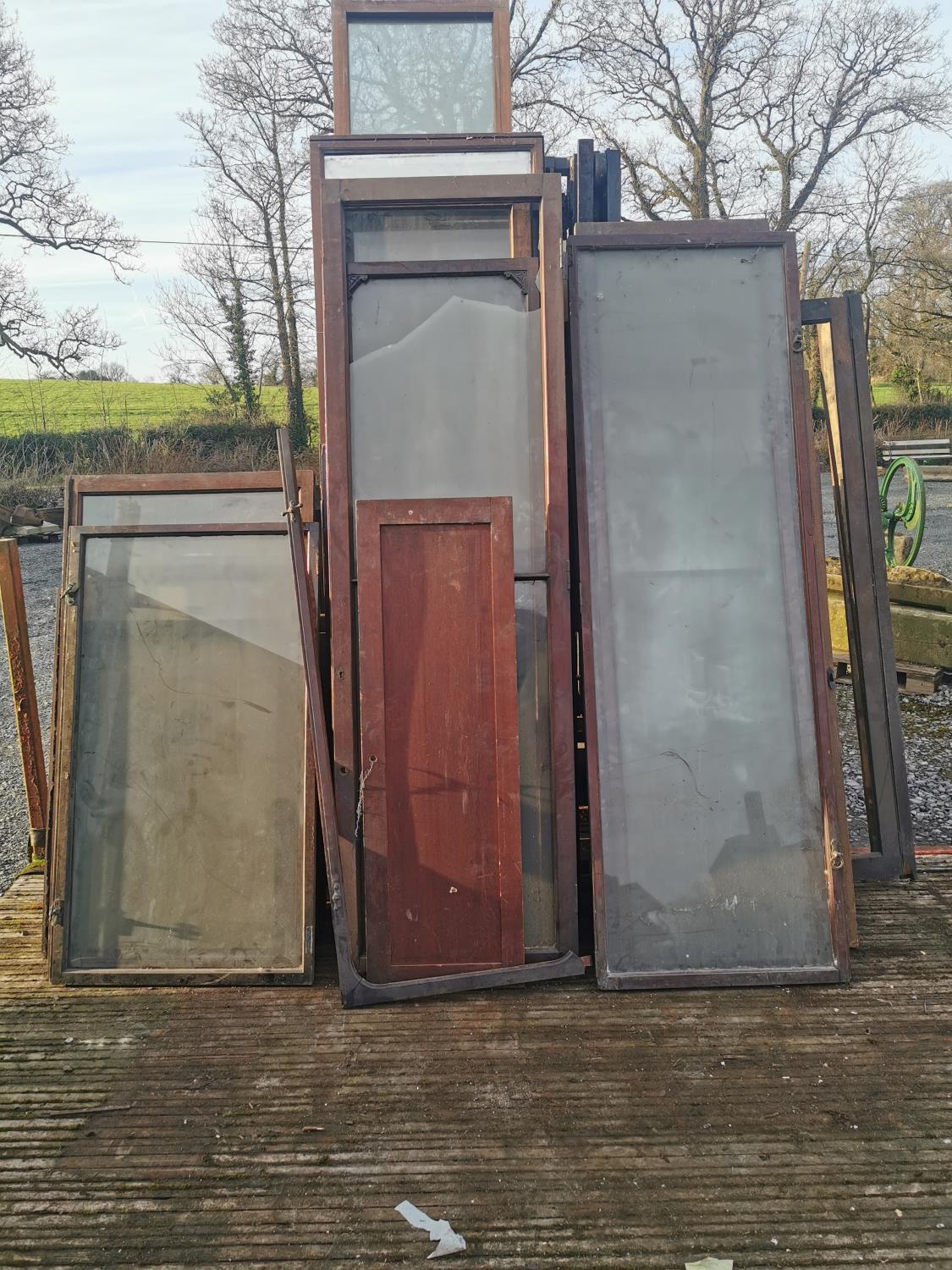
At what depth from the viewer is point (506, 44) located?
4539mm

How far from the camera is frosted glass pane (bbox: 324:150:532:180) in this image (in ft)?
13.1

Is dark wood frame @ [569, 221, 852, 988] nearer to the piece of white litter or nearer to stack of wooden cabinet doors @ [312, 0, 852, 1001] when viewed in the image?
stack of wooden cabinet doors @ [312, 0, 852, 1001]

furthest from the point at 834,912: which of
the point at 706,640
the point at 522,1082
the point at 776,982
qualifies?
the point at 522,1082

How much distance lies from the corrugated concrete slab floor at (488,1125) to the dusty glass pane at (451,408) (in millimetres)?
1632

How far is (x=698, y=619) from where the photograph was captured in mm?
3277

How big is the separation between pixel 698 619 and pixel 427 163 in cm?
238

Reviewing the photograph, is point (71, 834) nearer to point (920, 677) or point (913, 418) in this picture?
point (920, 677)

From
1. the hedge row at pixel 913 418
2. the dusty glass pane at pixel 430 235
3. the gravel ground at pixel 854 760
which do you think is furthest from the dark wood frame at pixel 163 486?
the hedge row at pixel 913 418

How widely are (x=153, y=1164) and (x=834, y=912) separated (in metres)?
2.22

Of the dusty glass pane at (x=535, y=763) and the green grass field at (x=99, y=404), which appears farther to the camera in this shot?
the green grass field at (x=99, y=404)

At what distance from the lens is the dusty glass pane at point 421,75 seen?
14.6 feet

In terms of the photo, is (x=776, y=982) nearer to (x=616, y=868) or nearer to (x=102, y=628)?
(x=616, y=868)

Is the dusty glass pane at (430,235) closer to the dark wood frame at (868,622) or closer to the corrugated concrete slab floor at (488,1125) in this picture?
the dark wood frame at (868,622)

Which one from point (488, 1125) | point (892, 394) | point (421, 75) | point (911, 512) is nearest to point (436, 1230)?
point (488, 1125)
